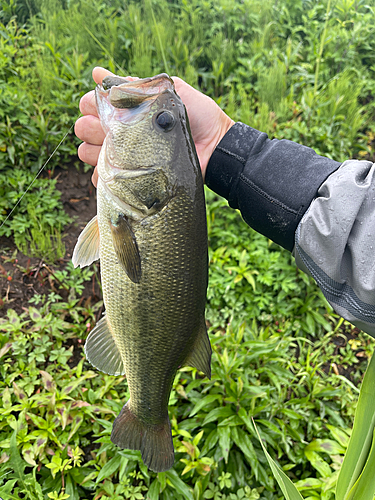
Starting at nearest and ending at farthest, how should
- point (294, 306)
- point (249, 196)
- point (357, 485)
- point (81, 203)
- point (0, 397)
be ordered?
1. point (357, 485)
2. point (249, 196)
3. point (0, 397)
4. point (294, 306)
5. point (81, 203)

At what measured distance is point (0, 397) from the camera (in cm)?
252

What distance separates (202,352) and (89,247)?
2.31 ft

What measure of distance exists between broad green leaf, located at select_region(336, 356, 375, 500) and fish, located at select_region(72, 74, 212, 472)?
1.95 feet

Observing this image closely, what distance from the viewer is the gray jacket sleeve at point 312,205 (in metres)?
1.55

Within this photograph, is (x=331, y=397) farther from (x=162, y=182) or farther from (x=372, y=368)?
(x=162, y=182)

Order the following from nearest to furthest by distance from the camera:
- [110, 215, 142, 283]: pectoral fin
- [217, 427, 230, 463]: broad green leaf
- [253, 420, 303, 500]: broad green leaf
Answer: [253, 420, 303, 500]: broad green leaf < [110, 215, 142, 283]: pectoral fin < [217, 427, 230, 463]: broad green leaf

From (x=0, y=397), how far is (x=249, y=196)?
2110 millimetres

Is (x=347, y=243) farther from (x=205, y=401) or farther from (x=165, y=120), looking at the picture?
(x=205, y=401)

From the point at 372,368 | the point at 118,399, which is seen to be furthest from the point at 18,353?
the point at 372,368

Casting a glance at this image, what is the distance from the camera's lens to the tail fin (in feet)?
5.43

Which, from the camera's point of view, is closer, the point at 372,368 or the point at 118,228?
the point at 372,368

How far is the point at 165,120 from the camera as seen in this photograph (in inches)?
61.5

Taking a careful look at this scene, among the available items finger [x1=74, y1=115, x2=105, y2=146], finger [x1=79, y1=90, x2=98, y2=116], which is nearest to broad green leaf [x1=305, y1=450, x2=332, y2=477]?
finger [x1=74, y1=115, x2=105, y2=146]

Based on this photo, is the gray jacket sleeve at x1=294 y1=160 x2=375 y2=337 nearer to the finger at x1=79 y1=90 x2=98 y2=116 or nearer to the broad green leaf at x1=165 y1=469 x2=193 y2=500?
the finger at x1=79 y1=90 x2=98 y2=116
